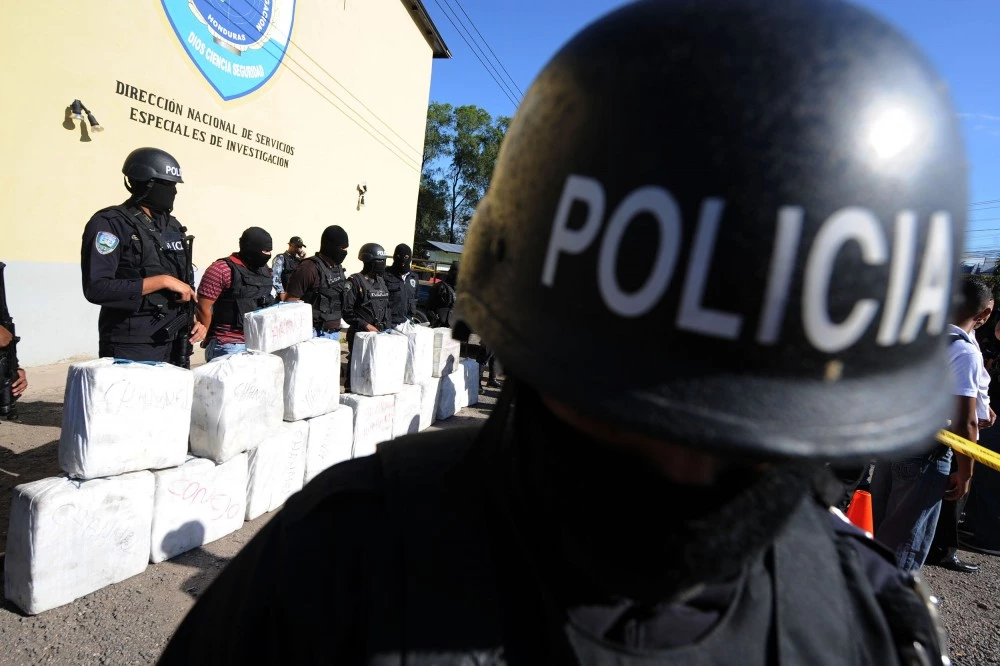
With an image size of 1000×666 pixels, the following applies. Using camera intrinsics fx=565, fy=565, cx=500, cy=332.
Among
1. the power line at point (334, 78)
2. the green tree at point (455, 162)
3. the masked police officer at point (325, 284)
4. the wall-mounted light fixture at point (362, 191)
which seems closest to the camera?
the masked police officer at point (325, 284)

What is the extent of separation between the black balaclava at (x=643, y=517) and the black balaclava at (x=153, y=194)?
162 inches

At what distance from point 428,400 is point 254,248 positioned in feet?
7.97

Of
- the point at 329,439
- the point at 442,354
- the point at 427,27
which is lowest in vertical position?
the point at 329,439

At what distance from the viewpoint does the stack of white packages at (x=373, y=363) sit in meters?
5.04

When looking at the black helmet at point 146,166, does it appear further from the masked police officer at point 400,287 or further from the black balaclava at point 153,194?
the masked police officer at point 400,287

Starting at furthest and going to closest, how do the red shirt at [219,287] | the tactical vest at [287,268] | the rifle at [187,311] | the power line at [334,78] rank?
the power line at [334,78]
the tactical vest at [287,268]
the red shirt at [219,287]
the rifle at [187,311]

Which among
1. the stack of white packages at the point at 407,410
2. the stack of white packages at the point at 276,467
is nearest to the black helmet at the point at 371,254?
the stack of white packages at the point at 407,410

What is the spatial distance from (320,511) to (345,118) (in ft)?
48.3

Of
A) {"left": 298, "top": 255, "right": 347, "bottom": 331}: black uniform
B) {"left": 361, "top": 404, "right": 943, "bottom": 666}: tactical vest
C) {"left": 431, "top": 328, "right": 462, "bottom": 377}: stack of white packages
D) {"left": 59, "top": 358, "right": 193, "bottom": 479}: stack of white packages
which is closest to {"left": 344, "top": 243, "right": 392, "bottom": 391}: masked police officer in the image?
{"left": 298, "top": 255, "right": 347, "bottom": 331}: black uniform

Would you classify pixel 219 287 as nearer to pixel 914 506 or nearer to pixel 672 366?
pixel 672 366

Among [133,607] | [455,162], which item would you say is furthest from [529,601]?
[455,162]

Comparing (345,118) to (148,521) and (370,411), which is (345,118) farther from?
(148,521)

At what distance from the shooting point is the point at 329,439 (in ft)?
14.4

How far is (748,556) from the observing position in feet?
2.69
